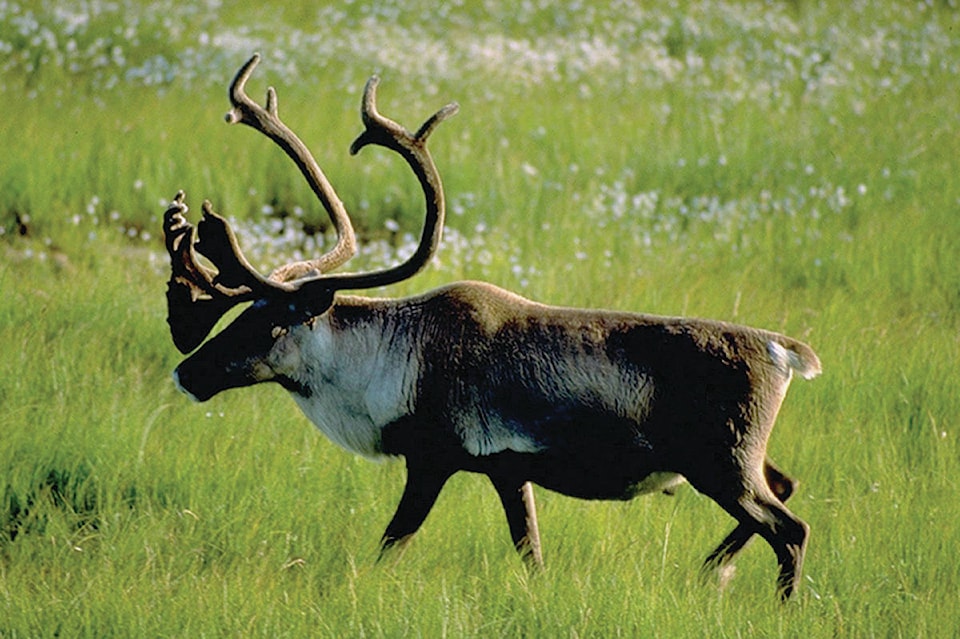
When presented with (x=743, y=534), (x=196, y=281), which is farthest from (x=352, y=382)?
(x=743, y=534)

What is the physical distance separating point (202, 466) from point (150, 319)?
4.78 ft

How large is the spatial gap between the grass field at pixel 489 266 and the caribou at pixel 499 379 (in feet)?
1.05

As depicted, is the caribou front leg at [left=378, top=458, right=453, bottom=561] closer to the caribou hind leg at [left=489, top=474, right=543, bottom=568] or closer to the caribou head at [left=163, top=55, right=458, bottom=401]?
the caribou hind leg at [left=489, top=474, right=543, bottom=568]

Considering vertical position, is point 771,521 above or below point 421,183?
below

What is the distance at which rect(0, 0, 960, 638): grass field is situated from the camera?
4.38 m

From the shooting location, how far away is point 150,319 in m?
6.45

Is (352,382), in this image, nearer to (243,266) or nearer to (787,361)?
(243,266)

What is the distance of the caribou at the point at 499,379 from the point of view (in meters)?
4.20

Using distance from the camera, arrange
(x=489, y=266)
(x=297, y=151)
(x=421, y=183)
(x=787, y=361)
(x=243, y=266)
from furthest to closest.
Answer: (x=489, y=266)
(x=297, y=151)
(x=421, y=183)
(x=243, y=266)
(x=787, y=361)

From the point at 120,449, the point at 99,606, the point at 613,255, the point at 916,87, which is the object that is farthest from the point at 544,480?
the point at 916,87

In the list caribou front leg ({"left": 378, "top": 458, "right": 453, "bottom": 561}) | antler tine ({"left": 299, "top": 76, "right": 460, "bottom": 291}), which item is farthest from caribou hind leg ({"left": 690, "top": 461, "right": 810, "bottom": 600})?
antler tine ({"left": 299, "top": 76, "right": 460, "bottom": 291})

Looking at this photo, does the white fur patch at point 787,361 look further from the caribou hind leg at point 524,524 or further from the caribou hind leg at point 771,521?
the caribou hind leg at point 524,524

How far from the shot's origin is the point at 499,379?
4.30m

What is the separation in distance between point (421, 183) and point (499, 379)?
69cm
